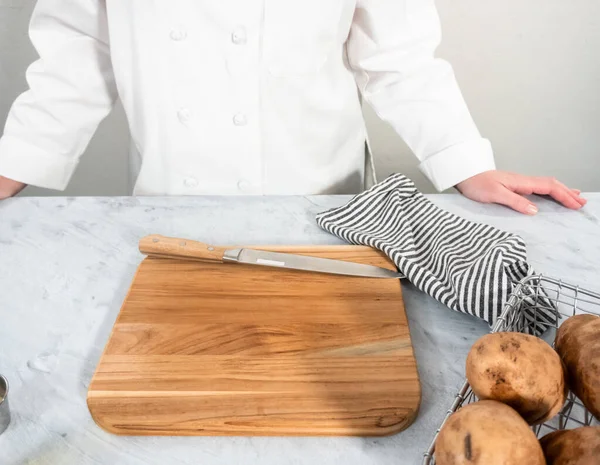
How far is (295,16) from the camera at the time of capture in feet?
2.54

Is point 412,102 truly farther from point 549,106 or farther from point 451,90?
point 549,106

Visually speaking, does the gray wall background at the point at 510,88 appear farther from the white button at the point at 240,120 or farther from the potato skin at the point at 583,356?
the potato skin at the point at 583,356

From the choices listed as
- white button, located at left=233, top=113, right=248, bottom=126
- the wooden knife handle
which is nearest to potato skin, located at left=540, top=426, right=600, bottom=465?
the wooden knife handle

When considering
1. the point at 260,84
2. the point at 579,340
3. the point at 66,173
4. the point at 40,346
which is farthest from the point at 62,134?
the point at 579,340

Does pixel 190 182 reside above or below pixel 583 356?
below

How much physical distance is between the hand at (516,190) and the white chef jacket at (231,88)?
26 millimetres

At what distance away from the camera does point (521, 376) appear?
36 cm

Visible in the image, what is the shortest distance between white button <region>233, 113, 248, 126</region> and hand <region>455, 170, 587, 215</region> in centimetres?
32

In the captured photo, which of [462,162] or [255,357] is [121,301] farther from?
[462,162]

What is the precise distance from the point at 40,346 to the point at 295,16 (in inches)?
20.3

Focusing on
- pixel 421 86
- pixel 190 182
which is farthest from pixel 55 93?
pixel 421 86

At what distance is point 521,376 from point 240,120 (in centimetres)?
56

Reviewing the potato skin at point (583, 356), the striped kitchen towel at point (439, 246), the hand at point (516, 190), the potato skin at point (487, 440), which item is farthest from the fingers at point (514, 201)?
the potato skin at point (487, 440)

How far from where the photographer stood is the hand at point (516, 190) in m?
0.75
